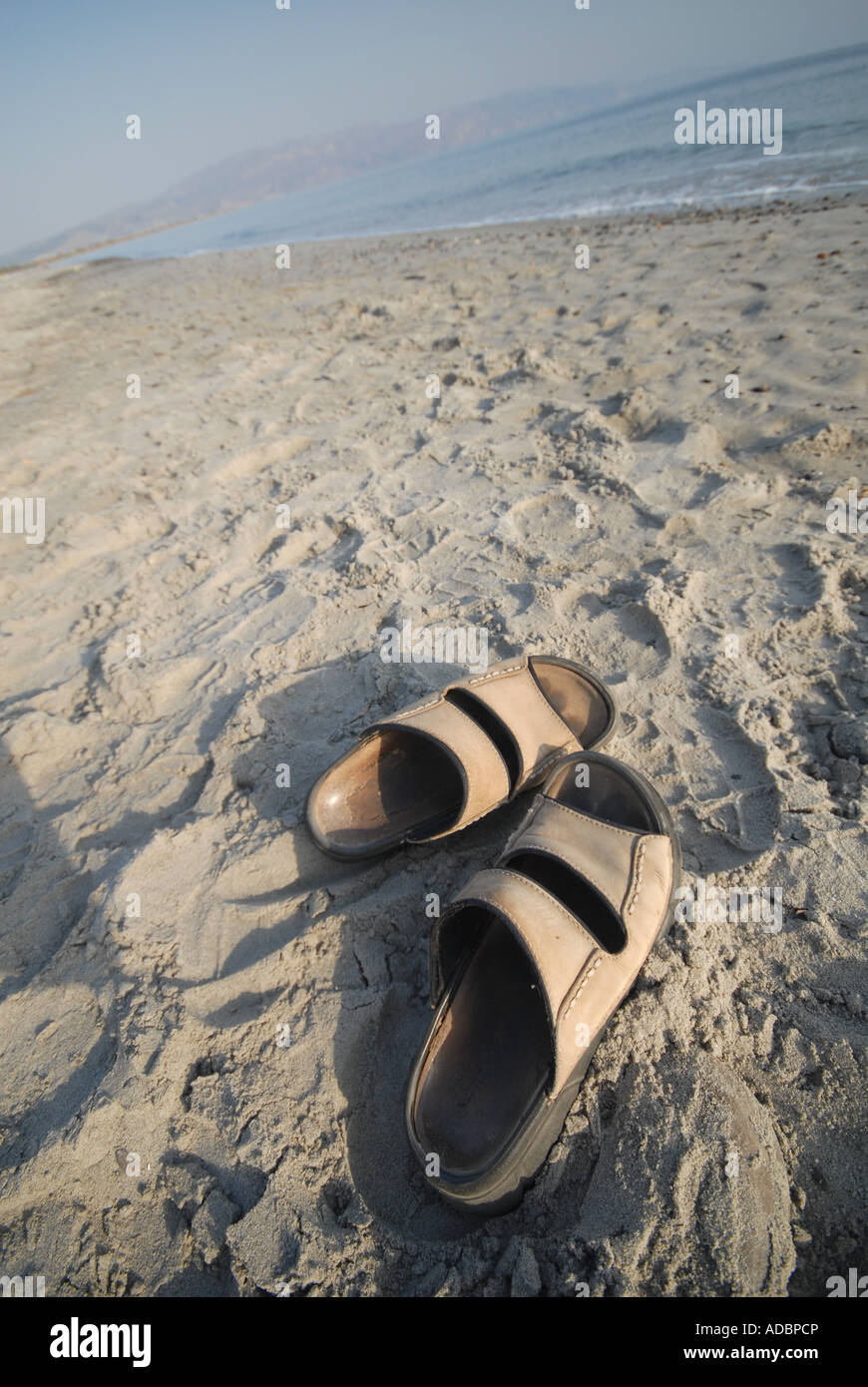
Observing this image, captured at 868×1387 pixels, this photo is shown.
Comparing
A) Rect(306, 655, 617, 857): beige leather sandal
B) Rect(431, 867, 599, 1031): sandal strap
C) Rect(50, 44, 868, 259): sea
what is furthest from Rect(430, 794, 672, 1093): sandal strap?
Rect(50, 44, 868, 259): sea

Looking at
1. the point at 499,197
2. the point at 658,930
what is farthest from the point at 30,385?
the point at 499,197

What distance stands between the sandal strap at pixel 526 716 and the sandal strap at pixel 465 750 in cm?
7

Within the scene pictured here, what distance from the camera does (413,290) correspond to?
22.8 feet

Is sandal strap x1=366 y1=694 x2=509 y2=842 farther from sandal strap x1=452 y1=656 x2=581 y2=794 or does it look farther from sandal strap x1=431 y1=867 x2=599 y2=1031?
sandal strap x1=431 y1=867 x2=599 y2=1031

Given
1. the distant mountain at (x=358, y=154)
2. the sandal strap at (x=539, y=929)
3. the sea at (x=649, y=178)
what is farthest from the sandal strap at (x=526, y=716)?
the distant mountain at (x=358, y=154)

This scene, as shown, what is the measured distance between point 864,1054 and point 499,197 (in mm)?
17123

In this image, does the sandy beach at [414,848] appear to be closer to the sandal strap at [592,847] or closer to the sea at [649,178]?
the sandal strap at [592,847]

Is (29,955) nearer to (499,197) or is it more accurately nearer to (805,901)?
(805,901)

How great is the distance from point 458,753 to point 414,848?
34 centimetres

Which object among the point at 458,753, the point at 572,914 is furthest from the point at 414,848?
the point at 572,914

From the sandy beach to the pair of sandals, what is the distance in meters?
0.10

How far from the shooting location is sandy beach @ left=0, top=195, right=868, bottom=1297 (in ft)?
4.10

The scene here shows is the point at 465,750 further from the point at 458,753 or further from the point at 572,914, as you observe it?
the point at 572,914

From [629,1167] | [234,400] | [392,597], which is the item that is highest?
[234,400]
